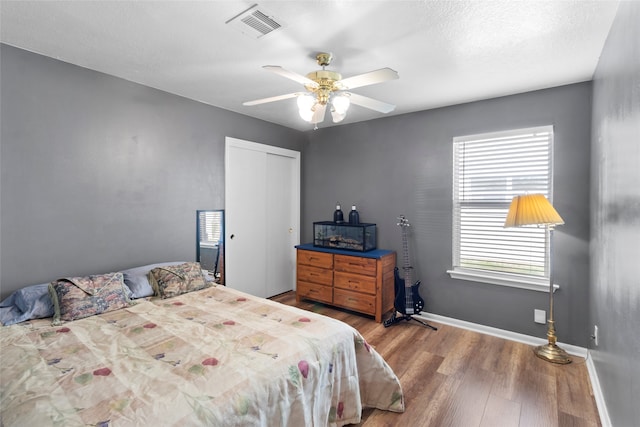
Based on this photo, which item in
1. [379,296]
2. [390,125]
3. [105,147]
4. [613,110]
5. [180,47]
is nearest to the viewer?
[613,110]

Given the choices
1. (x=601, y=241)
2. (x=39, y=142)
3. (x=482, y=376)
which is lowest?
(x=482, y=376)

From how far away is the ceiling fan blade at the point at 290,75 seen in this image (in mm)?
1745

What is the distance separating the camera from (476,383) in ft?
7.62

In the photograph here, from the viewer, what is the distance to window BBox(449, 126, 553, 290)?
2.95 metres

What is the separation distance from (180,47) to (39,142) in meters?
1.31

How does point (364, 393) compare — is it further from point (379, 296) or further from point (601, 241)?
point (601, 241)

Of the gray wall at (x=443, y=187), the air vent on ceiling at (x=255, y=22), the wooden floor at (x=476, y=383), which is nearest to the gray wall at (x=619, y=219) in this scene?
the wooden floor at (x=476, y=383)

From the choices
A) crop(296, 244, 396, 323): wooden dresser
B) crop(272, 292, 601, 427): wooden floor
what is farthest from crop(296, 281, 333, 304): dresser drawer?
crop(272, 292, 601, 427): wooden floor

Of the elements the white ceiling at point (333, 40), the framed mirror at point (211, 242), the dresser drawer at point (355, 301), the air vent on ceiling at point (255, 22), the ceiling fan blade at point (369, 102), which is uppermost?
the white ceiling at point (333, 40)

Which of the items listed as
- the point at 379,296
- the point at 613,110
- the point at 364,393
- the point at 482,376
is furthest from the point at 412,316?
the point at 613,110

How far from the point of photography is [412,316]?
3.57 metres

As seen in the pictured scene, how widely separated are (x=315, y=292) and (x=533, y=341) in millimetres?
2375

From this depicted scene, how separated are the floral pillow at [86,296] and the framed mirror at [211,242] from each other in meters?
1.05

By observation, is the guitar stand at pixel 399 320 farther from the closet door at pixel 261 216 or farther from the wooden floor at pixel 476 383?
the closet door at pixel 261 216
